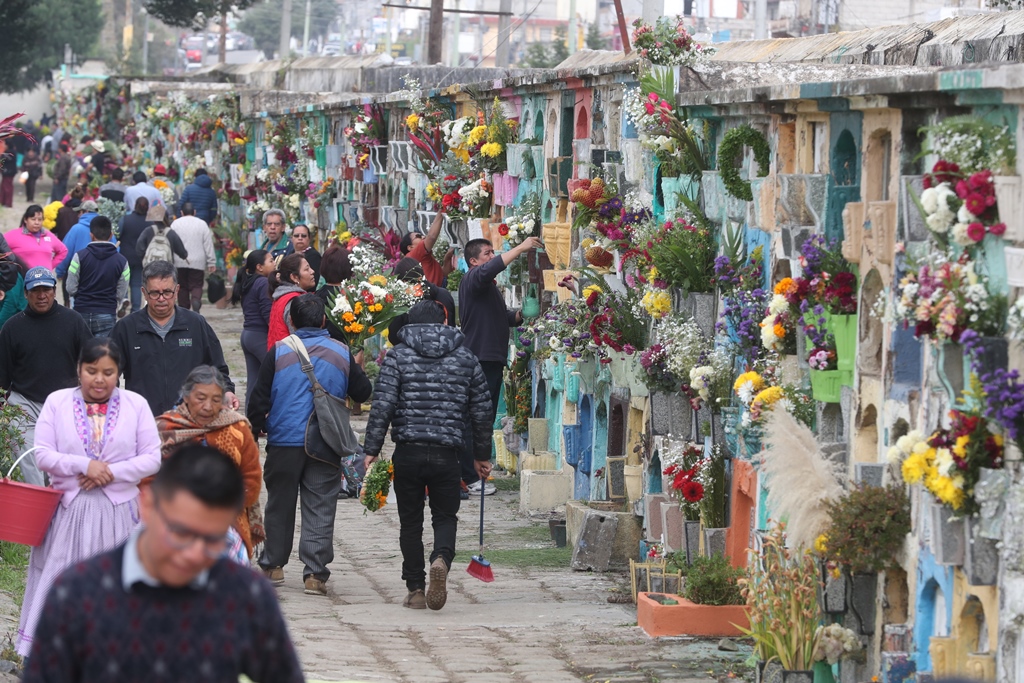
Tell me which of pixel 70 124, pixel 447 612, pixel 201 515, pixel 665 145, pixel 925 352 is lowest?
pixel 447 612

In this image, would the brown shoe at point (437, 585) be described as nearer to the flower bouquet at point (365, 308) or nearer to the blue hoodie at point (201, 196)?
the flower bouquet at point (365, 308)

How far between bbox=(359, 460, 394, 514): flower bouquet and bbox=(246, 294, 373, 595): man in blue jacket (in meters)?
0.29

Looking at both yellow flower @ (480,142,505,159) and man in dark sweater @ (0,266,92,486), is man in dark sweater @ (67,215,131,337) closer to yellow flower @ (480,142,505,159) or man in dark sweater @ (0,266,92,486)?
yellow flower @ (480,142,505,159)

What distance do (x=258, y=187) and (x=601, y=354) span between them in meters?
15.7

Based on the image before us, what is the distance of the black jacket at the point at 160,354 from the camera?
8.57 m

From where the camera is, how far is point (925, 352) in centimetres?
644

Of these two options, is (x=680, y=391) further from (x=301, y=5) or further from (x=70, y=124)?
(x=301, y=5)

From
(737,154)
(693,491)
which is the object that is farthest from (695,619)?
(737,154)

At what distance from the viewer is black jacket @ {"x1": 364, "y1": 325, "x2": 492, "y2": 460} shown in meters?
8.89

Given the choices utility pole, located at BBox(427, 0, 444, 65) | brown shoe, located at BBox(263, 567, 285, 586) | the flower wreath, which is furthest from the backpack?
utility pole, located at BBox(427, 0, 444, 65)

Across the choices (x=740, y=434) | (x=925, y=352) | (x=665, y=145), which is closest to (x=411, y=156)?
(x=665, y=145)

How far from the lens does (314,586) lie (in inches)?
371

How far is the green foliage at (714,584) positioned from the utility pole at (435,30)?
20934mm

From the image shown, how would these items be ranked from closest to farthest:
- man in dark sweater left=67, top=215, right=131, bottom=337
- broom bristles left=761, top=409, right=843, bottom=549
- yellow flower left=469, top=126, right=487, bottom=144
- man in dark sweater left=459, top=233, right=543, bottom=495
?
A: broom bristles left=761, top=409, right=843, bottom=549, man in dark sweater left=459, top=233, right=543, bottom=495, yellow flower left=469, top=126, right=487, bottom=144, man in dark sweater left=67, top=215, right=131, bottom=337
